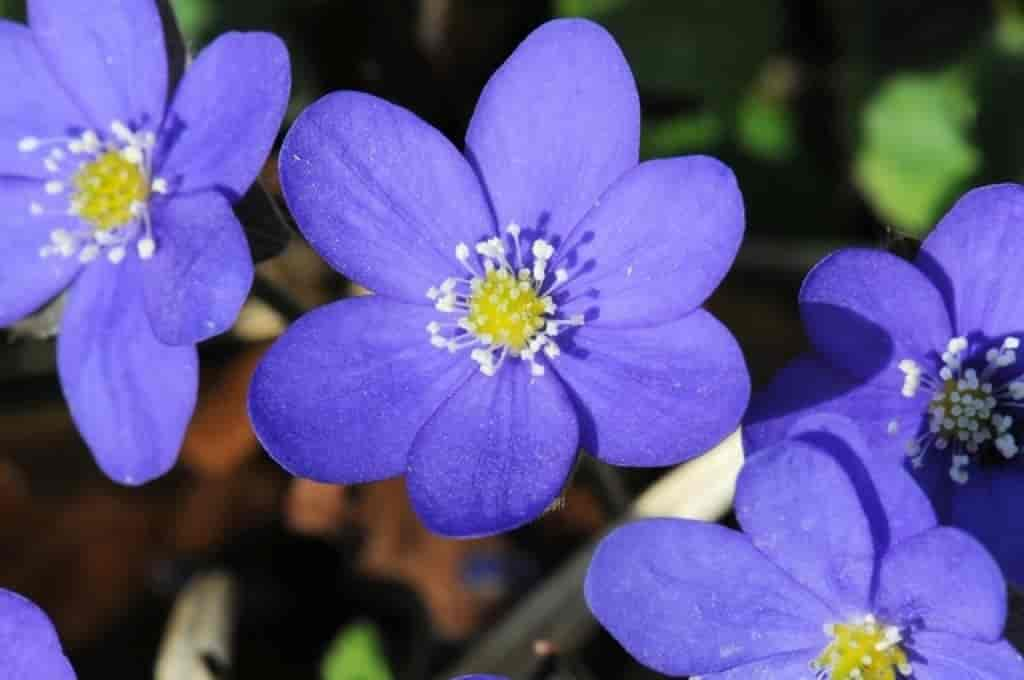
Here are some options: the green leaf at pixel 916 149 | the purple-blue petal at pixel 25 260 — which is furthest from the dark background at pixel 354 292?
the purple-blue petal at pixel 25 260

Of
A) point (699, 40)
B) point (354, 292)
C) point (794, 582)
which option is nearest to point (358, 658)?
point (354, 292)

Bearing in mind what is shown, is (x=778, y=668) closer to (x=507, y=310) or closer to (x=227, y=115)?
(x=507, y=310)

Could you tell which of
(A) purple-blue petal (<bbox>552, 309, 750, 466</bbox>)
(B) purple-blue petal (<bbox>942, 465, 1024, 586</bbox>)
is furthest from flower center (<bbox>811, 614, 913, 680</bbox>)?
(A) purple-blue petal (<bbox>552, 309, 750, 466</bbox>)

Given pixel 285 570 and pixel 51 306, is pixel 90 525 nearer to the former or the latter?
pixel 285 570

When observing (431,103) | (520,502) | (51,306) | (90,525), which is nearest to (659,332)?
(520,502)

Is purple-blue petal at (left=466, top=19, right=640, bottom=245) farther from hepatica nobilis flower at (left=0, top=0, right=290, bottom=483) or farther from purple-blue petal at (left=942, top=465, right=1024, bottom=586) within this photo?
purple-blue petal at (left=942, top=465, right=1024, bottom=586)

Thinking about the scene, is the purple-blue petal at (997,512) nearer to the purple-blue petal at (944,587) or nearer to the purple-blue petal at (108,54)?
the purple-blue petal at (944,587)
